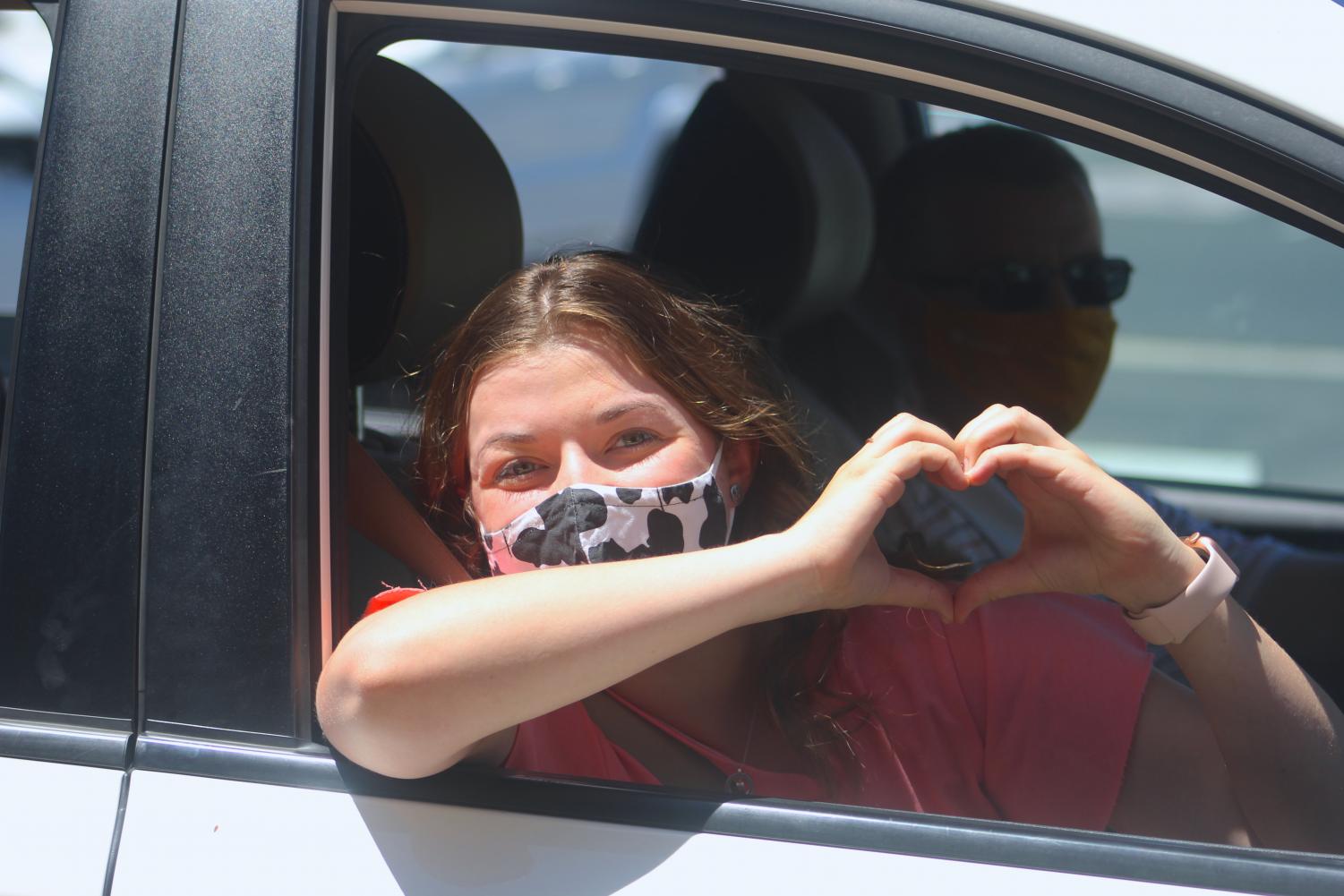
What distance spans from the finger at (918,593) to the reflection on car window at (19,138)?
0.88m

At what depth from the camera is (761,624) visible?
152 cm

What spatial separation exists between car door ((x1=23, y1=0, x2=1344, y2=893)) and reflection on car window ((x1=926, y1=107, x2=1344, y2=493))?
7143 mm

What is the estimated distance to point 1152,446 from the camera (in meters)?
8.62

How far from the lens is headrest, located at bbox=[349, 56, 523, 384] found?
63.3 inches

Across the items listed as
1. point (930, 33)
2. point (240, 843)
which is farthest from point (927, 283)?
point (240, 843)

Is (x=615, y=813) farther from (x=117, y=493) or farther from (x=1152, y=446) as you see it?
(x=1152, y=446)

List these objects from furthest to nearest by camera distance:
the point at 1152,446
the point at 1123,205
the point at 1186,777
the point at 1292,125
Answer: the point at 1123,205
the point at 1152,446
the point at 1186,777
the point at 1292,125

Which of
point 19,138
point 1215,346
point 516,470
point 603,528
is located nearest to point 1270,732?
point 603,528

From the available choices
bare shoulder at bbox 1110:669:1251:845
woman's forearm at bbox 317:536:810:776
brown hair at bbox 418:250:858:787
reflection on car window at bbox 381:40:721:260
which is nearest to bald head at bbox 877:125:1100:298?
brown hair at bbox 418:250:858:787

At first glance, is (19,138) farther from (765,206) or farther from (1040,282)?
(1040,282)

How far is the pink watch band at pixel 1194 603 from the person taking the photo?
4.01 feet

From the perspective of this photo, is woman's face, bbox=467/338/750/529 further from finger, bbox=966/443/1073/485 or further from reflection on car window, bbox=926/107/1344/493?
reflection on car window, bbox=926/107/1344/493

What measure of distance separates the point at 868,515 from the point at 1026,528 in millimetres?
250

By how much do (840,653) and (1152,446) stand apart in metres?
7.81
